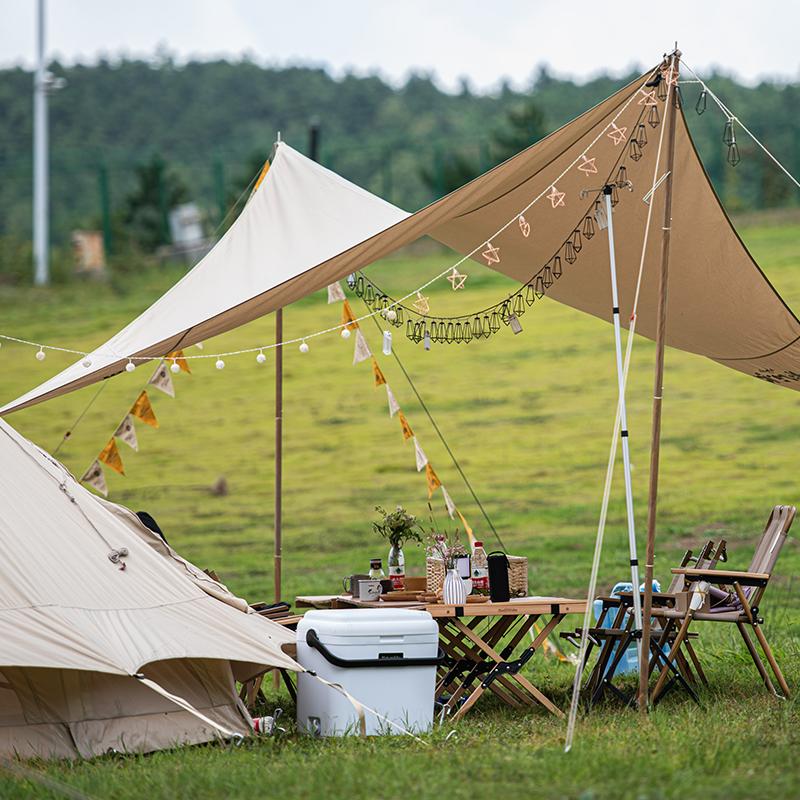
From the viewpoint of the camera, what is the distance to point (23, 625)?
4750mm

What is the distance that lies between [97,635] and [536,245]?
283cm

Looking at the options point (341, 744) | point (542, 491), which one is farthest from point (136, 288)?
point (341, 744)

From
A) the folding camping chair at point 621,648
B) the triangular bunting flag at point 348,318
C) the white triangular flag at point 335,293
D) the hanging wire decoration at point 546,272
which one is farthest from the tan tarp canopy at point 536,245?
the folding camping chair at point 621,648

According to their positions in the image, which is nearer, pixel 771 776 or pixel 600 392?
pixel 771 776

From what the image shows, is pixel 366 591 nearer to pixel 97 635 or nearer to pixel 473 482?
pixel 97 635

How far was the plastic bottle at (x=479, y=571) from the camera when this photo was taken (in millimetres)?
5840

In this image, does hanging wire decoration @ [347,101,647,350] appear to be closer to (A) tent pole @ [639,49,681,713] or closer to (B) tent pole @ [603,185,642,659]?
(B) tent pole @ [603,185,642,659]

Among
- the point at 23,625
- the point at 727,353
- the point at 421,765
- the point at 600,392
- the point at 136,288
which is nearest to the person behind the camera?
the point at 421,765

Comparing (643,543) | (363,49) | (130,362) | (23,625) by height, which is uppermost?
(363,49)

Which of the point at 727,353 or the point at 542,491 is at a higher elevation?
the point at 727,353

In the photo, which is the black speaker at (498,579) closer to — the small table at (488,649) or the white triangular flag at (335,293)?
the small table at (488,649)

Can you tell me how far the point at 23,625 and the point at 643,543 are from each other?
6.85 metres

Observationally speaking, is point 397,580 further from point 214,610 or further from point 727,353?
point 727,353

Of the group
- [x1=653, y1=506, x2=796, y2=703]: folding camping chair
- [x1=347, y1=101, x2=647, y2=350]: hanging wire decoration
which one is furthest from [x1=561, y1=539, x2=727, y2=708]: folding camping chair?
[x1=347, y1=101, x2=647, y2=350]: hanging wire decoration
